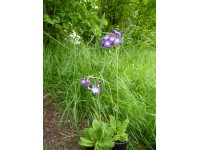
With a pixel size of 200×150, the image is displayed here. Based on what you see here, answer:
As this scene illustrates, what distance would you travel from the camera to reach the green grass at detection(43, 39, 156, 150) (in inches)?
61.8

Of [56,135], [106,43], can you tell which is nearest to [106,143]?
[56,135]

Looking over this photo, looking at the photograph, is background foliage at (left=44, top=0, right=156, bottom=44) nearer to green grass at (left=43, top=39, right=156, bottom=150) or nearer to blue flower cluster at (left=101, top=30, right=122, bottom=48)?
green grass at (left=43, top=39, right=156, bottom=150)

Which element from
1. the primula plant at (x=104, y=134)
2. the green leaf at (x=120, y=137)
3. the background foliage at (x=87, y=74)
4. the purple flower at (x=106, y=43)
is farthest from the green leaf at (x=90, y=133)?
the purple flower at (x=106, y=43)

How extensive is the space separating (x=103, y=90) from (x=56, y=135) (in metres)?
0.41

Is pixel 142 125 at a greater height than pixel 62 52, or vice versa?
pixel 62 52

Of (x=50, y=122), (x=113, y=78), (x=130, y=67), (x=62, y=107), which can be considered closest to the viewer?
(x=50, y=122)

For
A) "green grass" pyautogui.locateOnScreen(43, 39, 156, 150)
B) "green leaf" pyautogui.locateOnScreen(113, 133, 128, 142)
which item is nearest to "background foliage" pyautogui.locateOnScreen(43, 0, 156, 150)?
"green grass" pyautogui.locateOnScreen(43, 39, 156, 150)

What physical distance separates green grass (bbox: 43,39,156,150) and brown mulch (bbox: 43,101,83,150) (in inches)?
2.0

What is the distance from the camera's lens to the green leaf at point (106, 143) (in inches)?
51.8

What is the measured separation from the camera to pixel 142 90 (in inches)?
74.7

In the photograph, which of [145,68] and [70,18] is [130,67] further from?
[70,18]
